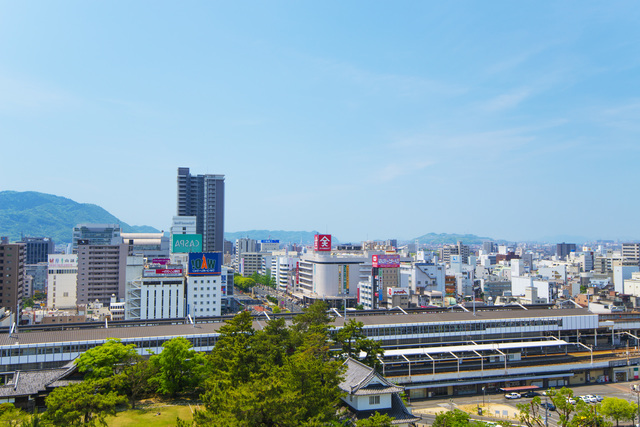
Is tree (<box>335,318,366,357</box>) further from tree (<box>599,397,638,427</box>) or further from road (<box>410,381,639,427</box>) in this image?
tree (<box>599,397,638,427</box>)

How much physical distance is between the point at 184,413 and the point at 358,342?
42.2ft

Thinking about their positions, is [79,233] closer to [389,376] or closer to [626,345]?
[389,376]

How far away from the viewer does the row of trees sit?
19.3 metres

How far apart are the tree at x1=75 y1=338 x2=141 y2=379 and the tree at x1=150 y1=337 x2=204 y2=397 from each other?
2085 mm

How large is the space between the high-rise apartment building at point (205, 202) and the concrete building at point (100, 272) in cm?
6522

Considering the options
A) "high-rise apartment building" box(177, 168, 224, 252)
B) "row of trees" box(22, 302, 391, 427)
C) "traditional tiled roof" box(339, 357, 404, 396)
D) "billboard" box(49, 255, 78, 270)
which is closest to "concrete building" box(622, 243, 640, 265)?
"high-rise apartment building" box(177, 168, 224, 252)

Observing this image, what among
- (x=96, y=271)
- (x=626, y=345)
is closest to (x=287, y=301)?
(x=96, y=271)

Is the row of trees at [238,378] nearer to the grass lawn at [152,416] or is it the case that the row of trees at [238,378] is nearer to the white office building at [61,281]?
the grass lawn at [152,416]

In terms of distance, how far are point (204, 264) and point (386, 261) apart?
38.9 meters

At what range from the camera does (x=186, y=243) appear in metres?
98.9

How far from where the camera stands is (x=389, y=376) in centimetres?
4116

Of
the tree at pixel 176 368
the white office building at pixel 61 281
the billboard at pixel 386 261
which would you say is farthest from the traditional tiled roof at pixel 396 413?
the white office building at pixel 61 281

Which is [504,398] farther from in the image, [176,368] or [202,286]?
[202,286]

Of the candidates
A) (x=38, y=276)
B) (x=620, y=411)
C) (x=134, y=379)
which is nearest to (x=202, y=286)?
(x=134, y=379)
